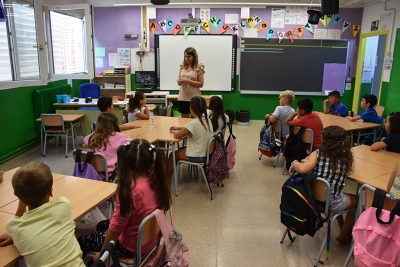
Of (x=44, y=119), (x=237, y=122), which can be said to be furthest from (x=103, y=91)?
(x=237, y=122)

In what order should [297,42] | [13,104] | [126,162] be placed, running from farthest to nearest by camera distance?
[297,42] → [13,104] → [126,162]

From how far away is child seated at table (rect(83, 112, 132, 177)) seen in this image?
2754 millimetres

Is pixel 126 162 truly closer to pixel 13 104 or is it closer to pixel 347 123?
pixel 347 123

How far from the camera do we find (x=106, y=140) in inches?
109

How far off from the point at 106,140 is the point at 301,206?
1.66 meters

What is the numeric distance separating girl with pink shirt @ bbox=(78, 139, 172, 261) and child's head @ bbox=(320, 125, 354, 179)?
4.11 feet

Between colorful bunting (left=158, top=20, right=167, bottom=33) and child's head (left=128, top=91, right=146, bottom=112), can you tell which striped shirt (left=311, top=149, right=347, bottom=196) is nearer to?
child's head (left=128, top=91, right=146, bottom=112)

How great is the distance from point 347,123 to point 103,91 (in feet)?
17.5

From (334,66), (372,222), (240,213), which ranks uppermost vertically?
(334,66)

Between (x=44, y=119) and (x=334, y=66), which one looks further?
(x=334, y=66)

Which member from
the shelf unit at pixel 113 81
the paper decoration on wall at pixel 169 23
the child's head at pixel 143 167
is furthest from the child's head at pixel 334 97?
the shelf unit at pixel 113 81

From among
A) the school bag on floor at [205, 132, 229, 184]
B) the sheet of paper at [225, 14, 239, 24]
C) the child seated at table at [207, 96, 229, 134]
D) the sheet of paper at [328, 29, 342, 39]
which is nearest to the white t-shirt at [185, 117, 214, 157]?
the school bag on floor at [205, 132, 229, 184]

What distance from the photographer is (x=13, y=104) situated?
4.88 m

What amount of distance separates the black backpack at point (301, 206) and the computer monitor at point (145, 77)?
5.65m
